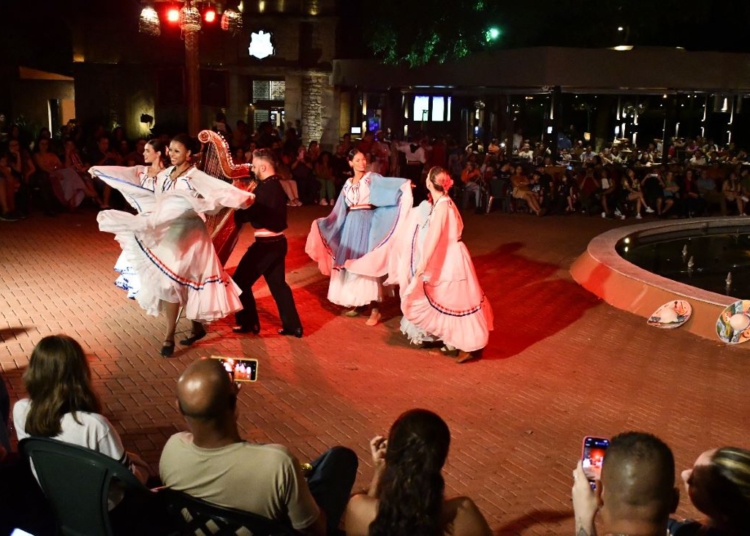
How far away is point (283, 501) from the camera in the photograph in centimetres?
369

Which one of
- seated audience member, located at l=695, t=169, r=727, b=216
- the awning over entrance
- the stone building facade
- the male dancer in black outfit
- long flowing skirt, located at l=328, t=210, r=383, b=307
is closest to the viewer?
the male dancer in black outfit

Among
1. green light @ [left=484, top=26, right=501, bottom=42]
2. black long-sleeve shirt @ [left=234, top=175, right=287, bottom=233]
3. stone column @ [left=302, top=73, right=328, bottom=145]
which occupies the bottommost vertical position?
black long-sleeve shirt @ [left=234, top=175, right=287, bottom=233]

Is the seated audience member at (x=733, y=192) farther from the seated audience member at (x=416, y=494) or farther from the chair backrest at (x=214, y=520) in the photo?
the chair backrest at (x=214, y=520)

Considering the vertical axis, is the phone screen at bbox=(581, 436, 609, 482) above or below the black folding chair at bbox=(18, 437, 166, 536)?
above

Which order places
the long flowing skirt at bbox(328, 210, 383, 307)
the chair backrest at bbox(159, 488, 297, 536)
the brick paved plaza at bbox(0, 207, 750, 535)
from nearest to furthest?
the chair backrest at bbox(159, 488, 297, 536), the brick paved plaza at bbox(0, 207, 750, 535), the long flowing skirt at bbox(328, 210, 383, 307)

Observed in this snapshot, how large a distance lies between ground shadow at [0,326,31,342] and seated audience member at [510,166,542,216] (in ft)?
42.4

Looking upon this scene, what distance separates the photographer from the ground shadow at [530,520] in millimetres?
→ 5234

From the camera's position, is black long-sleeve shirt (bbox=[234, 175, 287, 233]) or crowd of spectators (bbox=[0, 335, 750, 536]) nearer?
crowd of spectators (bbox=[0, 335, 750, 536])

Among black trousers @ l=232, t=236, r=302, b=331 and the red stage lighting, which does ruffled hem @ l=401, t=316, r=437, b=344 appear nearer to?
black trousers @ l=232, t=236, r=302, b=331

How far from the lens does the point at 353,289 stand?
9.96 m

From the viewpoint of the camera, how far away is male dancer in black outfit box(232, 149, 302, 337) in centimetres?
870

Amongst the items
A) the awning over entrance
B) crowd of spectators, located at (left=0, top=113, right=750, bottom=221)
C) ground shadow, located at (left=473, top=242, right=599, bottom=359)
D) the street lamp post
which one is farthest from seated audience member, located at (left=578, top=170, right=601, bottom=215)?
the street lamp post

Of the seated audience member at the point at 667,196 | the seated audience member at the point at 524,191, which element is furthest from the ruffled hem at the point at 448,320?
the seated audience member at the point at 667,196

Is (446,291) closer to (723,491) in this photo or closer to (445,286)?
(445,286)
